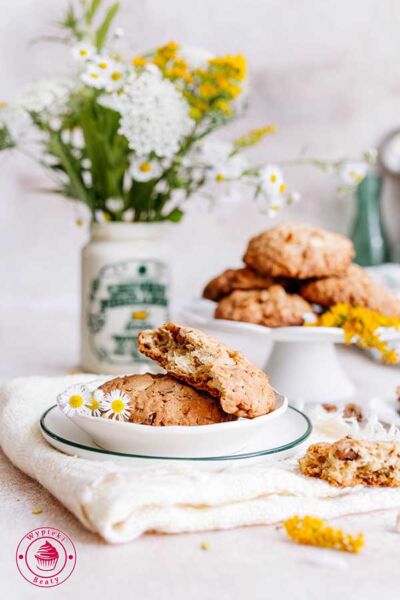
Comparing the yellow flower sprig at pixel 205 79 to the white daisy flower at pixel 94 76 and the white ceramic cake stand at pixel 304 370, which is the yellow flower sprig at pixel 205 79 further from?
the white ceramic cake stand at pixel 304 370

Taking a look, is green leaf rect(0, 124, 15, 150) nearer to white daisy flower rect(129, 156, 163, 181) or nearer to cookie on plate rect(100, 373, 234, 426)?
white daisy flower rect(129, 156, 163, 181)

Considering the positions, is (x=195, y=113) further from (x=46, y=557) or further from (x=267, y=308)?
(x=46, y=557)

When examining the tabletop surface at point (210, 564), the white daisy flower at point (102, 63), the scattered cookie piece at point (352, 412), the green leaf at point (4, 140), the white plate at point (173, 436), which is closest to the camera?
the tabletop surface at point (210, 564)

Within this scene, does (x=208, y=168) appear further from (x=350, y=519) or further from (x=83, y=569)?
(x=83, y=569)

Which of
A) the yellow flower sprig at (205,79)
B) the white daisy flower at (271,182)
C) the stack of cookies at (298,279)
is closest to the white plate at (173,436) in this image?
the stack of cookies at (298,279)

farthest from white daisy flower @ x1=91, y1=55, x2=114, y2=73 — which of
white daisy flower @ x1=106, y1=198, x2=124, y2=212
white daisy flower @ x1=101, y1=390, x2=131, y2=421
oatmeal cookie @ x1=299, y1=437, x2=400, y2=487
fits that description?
oatmeal cookie @ x1=299, y1=437, x2=400, y2=487

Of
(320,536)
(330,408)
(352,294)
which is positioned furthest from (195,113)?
(320,536)
